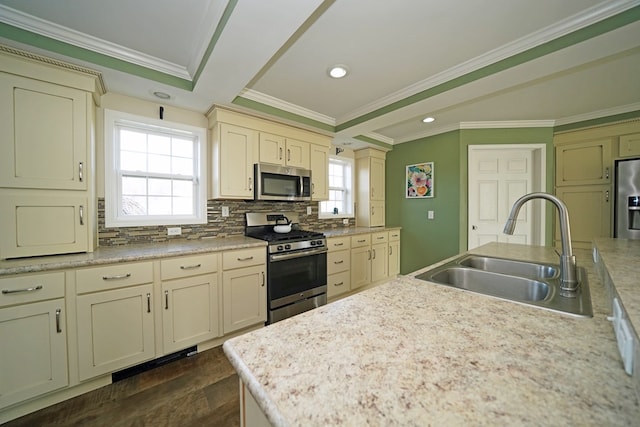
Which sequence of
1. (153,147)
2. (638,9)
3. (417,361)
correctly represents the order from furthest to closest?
(153,147), (638,9), (417,361)

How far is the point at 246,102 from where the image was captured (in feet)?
8.09

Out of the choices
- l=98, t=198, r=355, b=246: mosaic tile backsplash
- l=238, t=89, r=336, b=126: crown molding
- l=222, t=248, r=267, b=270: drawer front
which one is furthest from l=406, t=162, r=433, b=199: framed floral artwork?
l=222, t=248, r=267, b=270: drawer front

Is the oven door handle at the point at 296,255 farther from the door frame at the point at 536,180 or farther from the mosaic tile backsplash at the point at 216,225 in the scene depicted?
the door frame at the point at 536,180

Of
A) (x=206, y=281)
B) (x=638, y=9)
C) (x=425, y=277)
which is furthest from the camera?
(x=206, y=281)

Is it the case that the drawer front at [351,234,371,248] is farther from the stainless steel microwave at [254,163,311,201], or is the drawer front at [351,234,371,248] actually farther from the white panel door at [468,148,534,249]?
the white panel door at [468,148,534,249]

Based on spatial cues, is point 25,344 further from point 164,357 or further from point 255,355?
point 255,355

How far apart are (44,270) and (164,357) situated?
3.43 ft

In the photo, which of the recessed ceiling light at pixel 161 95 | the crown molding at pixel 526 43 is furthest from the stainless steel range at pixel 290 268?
the crown molding at pixel 526 43

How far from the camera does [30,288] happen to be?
144 centimetres

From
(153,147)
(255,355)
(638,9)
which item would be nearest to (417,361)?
(255,355)

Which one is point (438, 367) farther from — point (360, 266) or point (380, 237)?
point (380, 237)

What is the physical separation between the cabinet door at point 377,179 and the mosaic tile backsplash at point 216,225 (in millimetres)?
978

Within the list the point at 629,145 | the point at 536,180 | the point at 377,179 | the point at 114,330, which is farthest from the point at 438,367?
the point at 629,145

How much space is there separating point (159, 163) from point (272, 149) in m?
1.16
